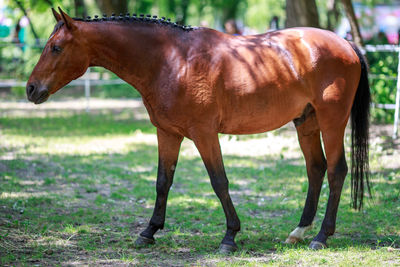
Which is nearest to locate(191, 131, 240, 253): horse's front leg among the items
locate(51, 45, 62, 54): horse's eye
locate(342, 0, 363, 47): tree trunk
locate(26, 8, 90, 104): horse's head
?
locate(26, 8, 90, 104): horse's head

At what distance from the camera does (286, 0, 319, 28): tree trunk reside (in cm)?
1004

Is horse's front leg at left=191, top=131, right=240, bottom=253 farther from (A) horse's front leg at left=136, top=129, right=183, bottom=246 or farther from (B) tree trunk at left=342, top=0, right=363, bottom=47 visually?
(B) tree trunk at left=342, top=0, right=363, bottom=47

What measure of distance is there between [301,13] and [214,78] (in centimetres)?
636

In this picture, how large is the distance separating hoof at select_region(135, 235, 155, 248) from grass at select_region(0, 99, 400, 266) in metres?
0.08

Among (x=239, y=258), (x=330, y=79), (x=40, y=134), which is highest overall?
(x=330, y=79)

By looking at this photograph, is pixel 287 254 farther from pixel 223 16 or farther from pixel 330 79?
pixel 223 16

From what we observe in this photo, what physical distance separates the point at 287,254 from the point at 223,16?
83.8ft

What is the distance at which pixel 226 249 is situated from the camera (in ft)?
14.4

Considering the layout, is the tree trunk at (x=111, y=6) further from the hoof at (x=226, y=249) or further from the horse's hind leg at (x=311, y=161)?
the hoof at (x=226, y=249)

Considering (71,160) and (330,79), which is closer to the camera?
(330,79)

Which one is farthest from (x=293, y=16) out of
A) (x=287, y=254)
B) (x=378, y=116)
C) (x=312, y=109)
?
(x=287, y=254)

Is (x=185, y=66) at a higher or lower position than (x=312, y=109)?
higher

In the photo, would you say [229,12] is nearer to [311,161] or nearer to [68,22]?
[311,161]

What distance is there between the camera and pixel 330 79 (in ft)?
14.9
